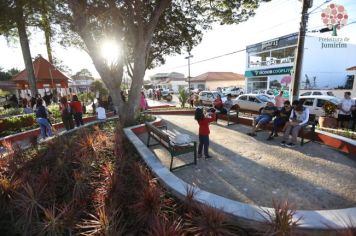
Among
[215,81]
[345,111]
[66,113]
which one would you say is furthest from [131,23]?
[215,81]

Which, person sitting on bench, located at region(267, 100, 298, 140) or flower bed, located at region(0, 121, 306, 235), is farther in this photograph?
person sitting on bench, located at region(267, 100, 298, 140)

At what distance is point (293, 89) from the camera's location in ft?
29.5

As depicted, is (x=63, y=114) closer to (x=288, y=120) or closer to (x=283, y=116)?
(x=283, y=116)

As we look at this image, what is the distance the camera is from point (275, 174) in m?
4.54

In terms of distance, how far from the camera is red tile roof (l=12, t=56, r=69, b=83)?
18347 mm

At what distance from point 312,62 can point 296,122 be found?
92.5 ft

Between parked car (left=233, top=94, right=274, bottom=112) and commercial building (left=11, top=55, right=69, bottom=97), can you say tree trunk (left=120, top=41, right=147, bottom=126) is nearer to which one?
parked car (left=233, top=94, right=274, bottom=112)

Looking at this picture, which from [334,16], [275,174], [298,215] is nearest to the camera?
[298,215]

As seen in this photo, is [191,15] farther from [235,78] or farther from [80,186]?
[235,78]

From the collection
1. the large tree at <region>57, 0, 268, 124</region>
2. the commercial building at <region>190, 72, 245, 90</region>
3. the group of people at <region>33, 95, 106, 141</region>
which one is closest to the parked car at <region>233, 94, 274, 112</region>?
the large tree at <region>57, 0, 268, 124</region>

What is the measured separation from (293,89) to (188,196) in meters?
7.68

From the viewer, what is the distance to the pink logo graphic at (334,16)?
9.09 metres

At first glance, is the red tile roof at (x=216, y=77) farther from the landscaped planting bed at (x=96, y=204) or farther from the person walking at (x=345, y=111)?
the landscaped planting bed at (x=96, y=204)

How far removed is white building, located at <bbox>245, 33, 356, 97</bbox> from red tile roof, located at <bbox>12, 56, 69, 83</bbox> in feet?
79.1
